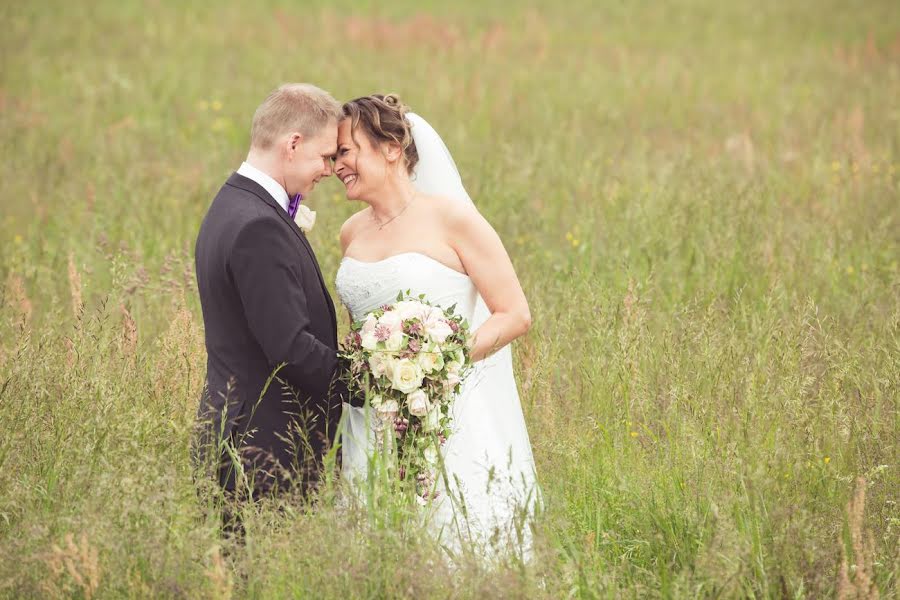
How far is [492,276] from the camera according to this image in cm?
408

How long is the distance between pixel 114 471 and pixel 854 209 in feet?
21.0

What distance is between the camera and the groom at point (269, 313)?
3416 millimetres

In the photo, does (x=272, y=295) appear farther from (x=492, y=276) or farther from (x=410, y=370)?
(x=492, y=276)

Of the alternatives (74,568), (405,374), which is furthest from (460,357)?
(74,568)

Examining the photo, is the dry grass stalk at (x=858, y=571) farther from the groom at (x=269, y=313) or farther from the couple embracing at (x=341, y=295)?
the groom at (x=269, y=313)

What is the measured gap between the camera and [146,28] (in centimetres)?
1572

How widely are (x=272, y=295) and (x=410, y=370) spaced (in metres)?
0.55

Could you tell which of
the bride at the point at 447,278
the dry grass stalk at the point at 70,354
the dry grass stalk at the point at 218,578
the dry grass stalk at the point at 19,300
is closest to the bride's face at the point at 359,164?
the bride at the point at 447,278

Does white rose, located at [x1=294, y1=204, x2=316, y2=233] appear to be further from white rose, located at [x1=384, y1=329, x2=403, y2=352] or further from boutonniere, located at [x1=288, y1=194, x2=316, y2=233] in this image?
white rose, located at [x1=384, y1=329, x2=403, y2=352]

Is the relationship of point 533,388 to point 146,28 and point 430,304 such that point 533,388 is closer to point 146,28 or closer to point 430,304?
point 430,304

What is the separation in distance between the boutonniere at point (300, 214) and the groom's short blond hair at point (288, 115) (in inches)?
9.6

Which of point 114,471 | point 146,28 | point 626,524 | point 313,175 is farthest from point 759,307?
point 146,28


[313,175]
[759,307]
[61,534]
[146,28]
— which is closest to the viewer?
[61,534]

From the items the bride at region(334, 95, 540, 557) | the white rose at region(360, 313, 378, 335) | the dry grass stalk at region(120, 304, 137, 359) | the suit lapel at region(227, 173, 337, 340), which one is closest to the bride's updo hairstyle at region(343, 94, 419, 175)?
the bride at region(334, 95, 540, 557)
